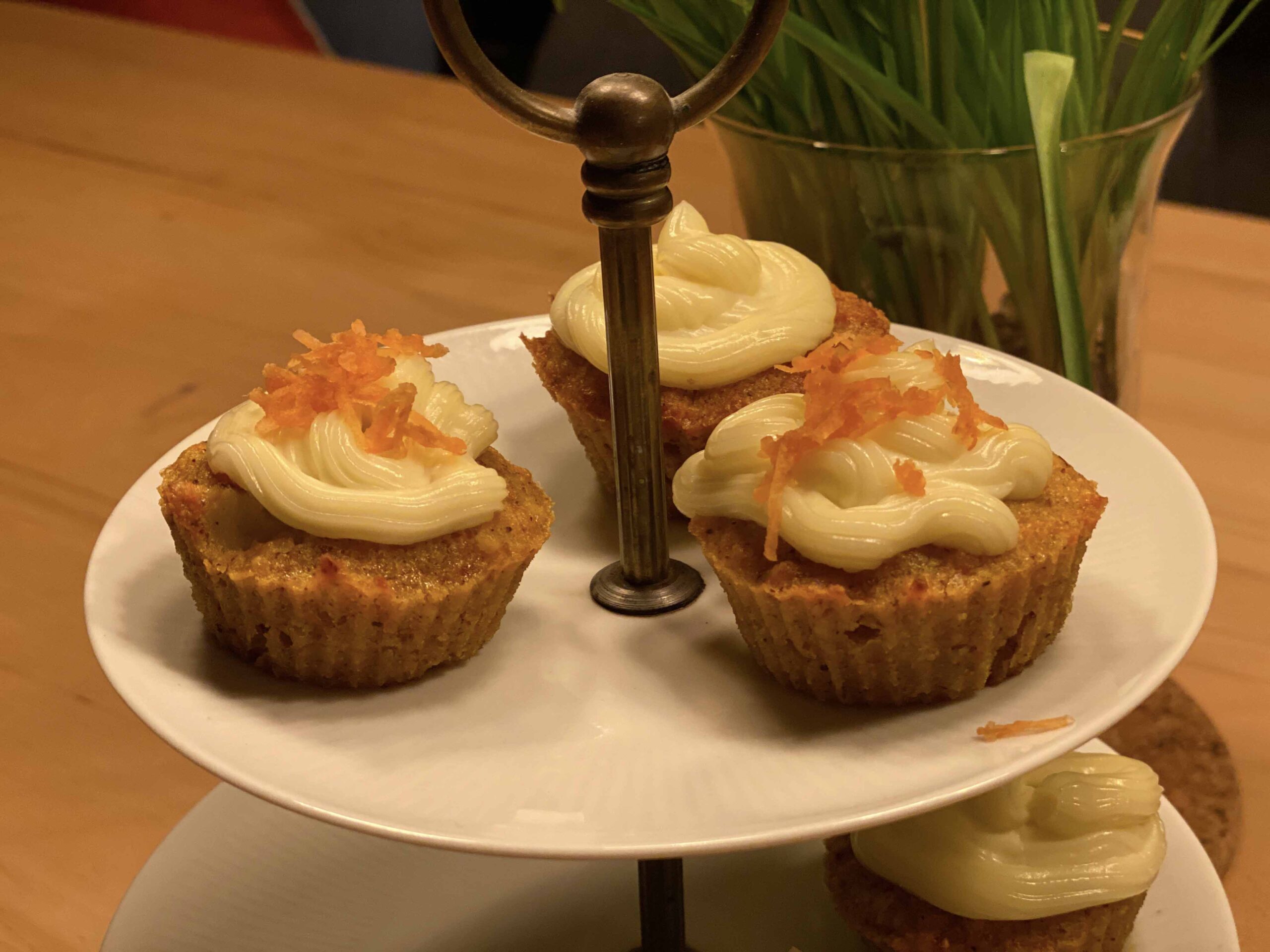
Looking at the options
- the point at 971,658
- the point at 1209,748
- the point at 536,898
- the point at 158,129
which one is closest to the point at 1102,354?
the point at 1209,748

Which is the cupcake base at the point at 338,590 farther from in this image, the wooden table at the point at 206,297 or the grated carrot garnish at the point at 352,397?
the wooden table at the point at 206,297

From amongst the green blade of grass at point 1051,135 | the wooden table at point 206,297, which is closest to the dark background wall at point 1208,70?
the wooden table at point 206,297

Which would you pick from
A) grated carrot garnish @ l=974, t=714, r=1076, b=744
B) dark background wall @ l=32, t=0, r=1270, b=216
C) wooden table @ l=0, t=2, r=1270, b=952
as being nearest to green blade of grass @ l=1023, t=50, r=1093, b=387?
wooden table @ l=0, t=2, r=1270, b=952

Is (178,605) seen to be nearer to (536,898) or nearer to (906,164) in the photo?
(536,898)

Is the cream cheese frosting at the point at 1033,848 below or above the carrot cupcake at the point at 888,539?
below

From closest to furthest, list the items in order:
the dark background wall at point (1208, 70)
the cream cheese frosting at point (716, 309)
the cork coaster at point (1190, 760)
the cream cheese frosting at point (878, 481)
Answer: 1. the cream cheese frosting at point (878, 481)
2. the cream cheese frosting at point (716, 309)
3. the cork coaster at point (1190, 760)
4. the dark background wall at point (1208, 70)

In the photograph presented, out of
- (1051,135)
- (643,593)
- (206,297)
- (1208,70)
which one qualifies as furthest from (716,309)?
(1208,70)

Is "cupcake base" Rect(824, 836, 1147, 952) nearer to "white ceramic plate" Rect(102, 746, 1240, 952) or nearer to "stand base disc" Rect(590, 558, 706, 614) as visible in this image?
"white ceramic plate" Rect(102, 746, 1240, 952)
